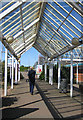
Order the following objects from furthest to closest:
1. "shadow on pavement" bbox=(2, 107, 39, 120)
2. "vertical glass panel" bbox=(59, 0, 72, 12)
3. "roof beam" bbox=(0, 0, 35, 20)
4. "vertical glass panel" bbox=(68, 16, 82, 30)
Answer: "vertical glass panel" bbox=(68, 16, 82, 30), "vertical glass panel" bbox=(59, 0, 72, 12), "roof beam" bbox=(0, 0, 35, 20), "shadow on pavement" bbox=(2, 107, 39, 120)

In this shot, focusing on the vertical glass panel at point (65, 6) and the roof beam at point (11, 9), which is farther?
the vertical glass panel at point (65, 6)

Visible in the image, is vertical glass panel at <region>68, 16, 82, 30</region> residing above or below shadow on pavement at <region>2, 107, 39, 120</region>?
above

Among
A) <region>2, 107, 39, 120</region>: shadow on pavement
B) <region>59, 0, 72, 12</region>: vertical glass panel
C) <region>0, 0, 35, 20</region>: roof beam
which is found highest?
<region>59, 0, 72, 12</region>: vertical glass panel

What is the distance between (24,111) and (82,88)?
7640 mm

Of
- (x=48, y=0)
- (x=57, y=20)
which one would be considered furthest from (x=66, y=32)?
(x=48, y=0)

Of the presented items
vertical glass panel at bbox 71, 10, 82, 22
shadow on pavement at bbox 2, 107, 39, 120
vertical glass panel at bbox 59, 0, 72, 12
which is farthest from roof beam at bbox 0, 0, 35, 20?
shadow on pavement at bbox 2, 107, 39, 120

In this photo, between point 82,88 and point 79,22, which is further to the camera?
point 82,88

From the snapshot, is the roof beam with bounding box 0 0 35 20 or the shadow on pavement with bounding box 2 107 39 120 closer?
the shadow on pavement with bounding box 2 107 39 120

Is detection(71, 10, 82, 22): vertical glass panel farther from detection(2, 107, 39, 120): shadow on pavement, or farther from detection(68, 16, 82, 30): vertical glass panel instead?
detection(2, 107, 39, 120): shadow on pavement

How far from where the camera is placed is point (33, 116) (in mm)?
5824

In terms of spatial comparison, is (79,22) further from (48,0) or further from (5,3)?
(5,3)

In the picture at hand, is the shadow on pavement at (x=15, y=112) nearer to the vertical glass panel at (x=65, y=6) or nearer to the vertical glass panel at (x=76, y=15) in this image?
the vertical glass panel at (x=76, y=15)

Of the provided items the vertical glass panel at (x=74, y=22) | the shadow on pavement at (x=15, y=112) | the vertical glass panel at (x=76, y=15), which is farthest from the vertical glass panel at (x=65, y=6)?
the shadow on pavement at (x=15, y=112)

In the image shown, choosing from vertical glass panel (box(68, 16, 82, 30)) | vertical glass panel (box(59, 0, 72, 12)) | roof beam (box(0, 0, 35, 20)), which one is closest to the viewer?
roof beam (box(0, 0, 35, 20))
